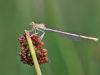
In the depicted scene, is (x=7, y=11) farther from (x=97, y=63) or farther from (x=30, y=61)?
(x=30, y=61)

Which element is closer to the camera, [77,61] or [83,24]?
Result: [77,61]

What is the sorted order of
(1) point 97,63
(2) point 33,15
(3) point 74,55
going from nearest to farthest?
1. (3) point 74,55
2. (1) point 97,63
3. (2) point 33,15

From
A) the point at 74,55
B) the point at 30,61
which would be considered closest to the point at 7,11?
the point at 74,55

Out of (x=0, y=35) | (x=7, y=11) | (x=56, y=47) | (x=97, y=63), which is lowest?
(x=97, y=63)

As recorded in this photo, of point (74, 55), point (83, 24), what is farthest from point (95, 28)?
point (74, 55)

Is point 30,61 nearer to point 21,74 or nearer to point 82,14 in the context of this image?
point 21,74

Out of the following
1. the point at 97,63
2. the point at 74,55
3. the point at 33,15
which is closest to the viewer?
the point at 74,55

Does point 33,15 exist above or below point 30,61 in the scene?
above
